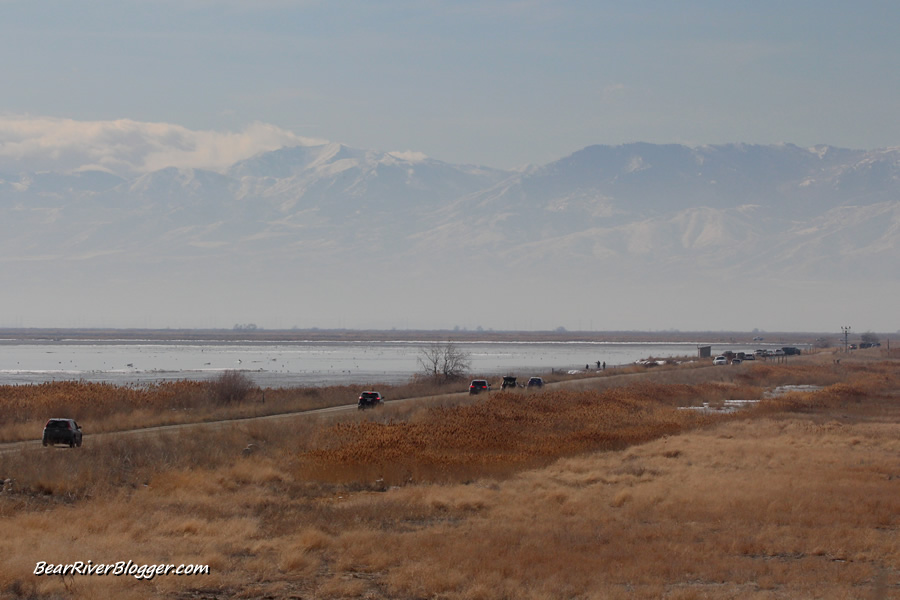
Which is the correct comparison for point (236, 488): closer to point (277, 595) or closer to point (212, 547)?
point (212, 547)

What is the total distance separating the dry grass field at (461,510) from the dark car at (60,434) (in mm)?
1965

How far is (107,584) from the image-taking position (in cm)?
1470

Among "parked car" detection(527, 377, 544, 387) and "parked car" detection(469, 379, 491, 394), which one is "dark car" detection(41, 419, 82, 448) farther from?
"parked car" detection(527, 377, 544, 387)

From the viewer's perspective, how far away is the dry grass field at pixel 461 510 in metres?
15.8

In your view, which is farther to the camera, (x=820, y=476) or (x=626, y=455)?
(x=626, y=455)

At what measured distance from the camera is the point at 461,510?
2350 cm

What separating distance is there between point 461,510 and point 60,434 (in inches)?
636

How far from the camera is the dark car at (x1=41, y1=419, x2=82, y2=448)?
30828 millimetres

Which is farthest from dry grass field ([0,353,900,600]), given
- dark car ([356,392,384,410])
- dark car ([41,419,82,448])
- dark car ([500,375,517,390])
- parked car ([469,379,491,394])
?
dark car ([500,375,517,390])

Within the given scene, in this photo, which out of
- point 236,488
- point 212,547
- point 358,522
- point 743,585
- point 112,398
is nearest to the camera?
point 743,585

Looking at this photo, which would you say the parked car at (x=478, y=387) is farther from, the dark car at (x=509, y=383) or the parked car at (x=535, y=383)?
the parked car at (x=535, y=383)

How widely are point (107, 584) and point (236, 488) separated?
11207 mm

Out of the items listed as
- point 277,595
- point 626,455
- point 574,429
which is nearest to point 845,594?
point 277,595

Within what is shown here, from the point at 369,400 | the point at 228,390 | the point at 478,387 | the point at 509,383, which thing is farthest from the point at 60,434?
the point at 509,383
